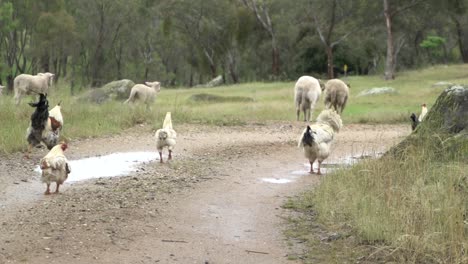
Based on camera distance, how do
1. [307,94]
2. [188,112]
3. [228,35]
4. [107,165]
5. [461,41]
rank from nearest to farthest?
1. [107,165]
2. [307,94]
3. [188,112]
4. [461,41]
5. [228,35]

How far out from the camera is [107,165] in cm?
1203

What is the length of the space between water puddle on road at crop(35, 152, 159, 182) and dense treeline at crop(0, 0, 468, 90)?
1243 inches

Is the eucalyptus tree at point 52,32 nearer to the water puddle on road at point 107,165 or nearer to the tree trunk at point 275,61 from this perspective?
the tree trunk at point 275,61

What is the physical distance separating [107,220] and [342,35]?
147 ft

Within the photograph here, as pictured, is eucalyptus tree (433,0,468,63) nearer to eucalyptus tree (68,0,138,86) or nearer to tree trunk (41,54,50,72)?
eucalyptus tree (68,0,138,86)

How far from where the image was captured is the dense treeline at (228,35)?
152 feet

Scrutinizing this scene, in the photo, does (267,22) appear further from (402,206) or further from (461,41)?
(402,206)

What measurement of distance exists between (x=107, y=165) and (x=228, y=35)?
152 feet

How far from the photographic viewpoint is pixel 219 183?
422 inches

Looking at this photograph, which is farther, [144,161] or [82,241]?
[144,161]

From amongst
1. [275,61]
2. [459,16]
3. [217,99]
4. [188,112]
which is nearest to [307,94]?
[188,112]

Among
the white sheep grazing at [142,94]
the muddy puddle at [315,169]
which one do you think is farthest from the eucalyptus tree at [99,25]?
the muddy puddle at [315,169]

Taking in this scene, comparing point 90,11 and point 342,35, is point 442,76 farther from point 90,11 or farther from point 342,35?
point 90,11

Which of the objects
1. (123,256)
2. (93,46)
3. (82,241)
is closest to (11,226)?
(82,241)
